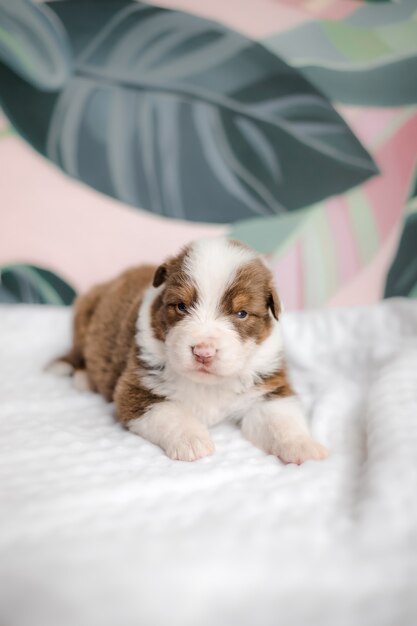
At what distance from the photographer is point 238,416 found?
2.34 meters

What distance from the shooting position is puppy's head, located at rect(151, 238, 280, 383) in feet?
6.35

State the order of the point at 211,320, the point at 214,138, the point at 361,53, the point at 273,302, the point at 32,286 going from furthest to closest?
the point at 32,286 < the point at 214,138 < the point at 361,53 < the point at 273,302 < the point at 211,320

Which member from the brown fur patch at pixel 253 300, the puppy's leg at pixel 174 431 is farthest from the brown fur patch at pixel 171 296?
the puppy's leg at pixel 174 431

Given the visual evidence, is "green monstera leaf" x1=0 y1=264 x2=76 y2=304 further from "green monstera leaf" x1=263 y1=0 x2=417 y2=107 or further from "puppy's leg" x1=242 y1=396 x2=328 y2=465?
"green monstera leaf" x1=263 y1=0 x2=417 y2=107

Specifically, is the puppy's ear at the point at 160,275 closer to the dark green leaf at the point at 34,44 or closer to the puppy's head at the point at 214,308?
the puppy's head at the point at 214,308

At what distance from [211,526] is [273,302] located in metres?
1.03

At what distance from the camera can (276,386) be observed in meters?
2.33

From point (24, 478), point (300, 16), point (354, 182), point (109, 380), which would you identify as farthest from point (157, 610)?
point (300, 16)

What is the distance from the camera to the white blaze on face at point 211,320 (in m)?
1.93

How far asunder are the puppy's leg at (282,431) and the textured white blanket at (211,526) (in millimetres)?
57

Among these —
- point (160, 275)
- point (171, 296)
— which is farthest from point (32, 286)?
point (171, 296)

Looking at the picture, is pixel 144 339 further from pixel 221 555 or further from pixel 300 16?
pixel 300 16

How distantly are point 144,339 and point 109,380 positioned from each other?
488 millimetres

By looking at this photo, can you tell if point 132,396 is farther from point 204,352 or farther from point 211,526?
point 211,526
